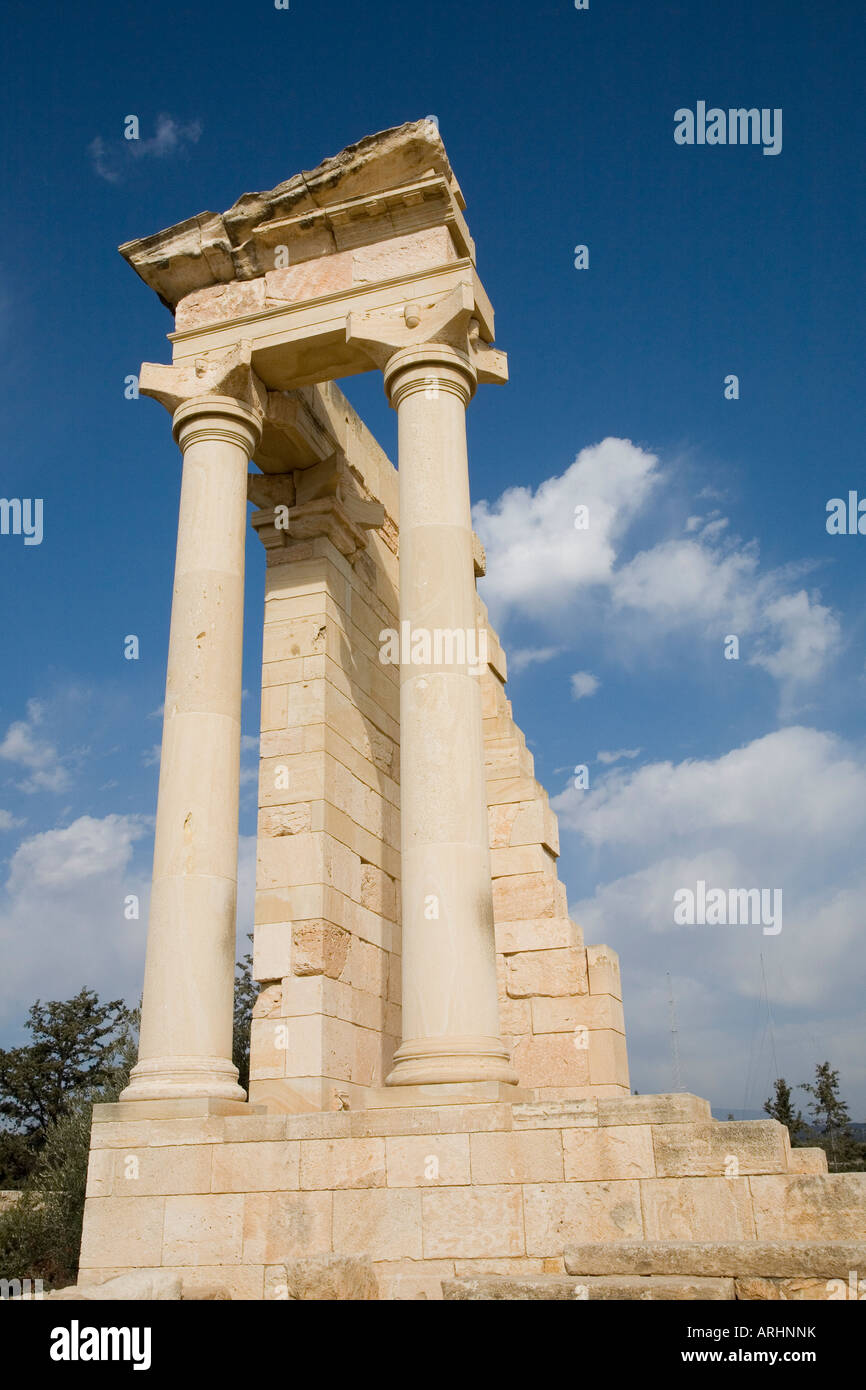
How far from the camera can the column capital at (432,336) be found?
46.0ft

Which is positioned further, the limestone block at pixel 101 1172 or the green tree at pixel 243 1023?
the green tree at pixel 243 1023

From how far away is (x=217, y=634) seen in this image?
13648 millimetres

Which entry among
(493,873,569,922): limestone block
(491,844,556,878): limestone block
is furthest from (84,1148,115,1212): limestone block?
(491,844,556,878): limestone block

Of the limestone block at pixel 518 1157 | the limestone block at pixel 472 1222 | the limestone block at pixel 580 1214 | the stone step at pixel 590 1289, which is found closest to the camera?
the stone step at pixel 590 1289

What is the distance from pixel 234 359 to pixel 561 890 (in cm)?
912

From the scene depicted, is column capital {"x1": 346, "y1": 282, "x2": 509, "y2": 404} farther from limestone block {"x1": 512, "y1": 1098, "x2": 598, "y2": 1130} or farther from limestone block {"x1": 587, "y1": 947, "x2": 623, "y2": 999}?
limestone block {"x1": 512, "y1": 1098, "x2": 598, "y2": 1130}

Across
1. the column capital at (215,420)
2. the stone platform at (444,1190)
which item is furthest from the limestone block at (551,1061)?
the column capital at (215,420)

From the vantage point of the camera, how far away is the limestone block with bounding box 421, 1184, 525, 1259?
9695mm

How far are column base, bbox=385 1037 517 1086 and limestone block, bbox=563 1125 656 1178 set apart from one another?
1.21 m

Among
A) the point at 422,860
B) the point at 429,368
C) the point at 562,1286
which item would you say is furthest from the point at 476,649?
the point at 562,1286

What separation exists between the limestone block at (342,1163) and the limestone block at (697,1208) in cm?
255

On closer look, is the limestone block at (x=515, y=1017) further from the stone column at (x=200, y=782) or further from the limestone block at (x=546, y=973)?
the stone column at (x=200, y=782)

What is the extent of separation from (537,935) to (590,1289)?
8.67 metres
